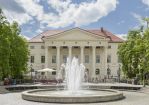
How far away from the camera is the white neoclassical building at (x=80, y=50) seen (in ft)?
259

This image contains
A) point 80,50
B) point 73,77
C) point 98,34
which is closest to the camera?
point 73,77

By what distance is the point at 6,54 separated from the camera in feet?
150

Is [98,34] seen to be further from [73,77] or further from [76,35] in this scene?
[73,77]

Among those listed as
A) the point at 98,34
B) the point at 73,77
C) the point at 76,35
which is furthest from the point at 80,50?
the point at 73,77

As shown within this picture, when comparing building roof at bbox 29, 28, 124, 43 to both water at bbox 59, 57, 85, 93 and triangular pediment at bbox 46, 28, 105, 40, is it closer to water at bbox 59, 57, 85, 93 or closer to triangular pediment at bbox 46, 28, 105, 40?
triangular pediment at bbox 46, 28, 105, 40

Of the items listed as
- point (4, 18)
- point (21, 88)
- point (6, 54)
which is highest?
point (4, 18)

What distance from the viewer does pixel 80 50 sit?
81000 mm

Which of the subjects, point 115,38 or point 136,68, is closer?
point 136,68

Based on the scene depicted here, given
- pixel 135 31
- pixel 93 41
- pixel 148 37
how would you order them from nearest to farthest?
pixel 148 37, pixel 135 31, pixel 93 41

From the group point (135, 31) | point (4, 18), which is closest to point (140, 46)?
point (135, 31)

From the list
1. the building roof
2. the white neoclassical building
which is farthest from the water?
the building roof

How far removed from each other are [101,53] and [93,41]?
4441 mm

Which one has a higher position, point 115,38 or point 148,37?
point 115,38

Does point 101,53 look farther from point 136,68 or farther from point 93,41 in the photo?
point 136,68
